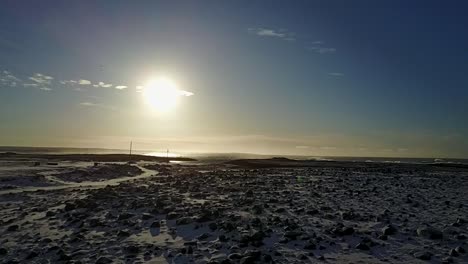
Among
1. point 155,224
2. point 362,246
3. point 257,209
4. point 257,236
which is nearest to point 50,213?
point 155,224

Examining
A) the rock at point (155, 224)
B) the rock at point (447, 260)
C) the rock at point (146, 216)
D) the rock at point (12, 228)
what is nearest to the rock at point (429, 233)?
the rock at point (447, 260)

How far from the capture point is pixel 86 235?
42.6 feet

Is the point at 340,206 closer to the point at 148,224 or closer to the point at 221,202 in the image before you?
the point at 221,202

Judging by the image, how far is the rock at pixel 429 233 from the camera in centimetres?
1159

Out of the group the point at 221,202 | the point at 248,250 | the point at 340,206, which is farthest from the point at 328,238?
the point at 221,202

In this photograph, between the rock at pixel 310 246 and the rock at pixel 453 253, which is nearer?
the rock at pixel 453 253

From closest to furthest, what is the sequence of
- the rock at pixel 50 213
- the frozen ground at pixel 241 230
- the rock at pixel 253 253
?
the rock at pixel 253 253 → the frozen ground at pixel 241 230 → the rock at pixel 50 213

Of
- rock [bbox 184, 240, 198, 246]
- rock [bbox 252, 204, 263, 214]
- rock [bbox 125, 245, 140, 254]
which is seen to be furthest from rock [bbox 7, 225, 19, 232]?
rock [bbox 252, 204, 263, 214]

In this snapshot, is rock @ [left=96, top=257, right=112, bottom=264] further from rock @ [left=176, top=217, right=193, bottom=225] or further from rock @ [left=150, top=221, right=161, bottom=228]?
rock @ [left=176, top=217, right=193, bottom=225]

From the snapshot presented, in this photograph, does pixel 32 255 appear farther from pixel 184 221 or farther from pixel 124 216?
pixel 184 221

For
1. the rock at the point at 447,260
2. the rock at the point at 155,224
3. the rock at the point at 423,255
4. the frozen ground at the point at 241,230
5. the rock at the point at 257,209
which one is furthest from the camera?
the rock at the point at 257,209

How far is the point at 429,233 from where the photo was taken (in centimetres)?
1178

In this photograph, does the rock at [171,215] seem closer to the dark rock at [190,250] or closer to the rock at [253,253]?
the dark rock at [190,250]

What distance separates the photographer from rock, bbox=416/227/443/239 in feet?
38.0
